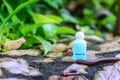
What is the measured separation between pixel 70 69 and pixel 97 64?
0.18m

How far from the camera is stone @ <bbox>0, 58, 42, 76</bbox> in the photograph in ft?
5.87

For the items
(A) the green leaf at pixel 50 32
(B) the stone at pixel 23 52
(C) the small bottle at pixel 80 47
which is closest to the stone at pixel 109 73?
(C) the small bottle at pixel 80 47

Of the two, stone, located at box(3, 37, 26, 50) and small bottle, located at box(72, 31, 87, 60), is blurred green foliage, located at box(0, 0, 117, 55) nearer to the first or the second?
stone, located at box(3, 37, 26, 50)

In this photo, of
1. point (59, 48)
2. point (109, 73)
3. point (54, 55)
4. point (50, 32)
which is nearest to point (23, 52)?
point (54, 55)

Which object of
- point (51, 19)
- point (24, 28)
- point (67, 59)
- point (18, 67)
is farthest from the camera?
point (51, 19)

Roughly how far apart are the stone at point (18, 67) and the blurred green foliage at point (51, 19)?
0.23 m

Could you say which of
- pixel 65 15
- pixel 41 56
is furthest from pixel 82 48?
pixel 65 15

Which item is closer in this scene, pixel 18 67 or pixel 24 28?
pixel 18 67

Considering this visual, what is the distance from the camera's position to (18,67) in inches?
72.1

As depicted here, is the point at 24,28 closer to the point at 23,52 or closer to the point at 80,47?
the point at 23,52

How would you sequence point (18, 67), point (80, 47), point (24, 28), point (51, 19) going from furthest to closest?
point (51, 19), point (24, 28), point (80, 47), point (18, 67)

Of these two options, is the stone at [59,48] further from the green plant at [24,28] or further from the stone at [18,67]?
the stone at [18,67]

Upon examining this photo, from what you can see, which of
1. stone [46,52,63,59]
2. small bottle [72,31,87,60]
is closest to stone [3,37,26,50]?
stone [46,52,63,59]

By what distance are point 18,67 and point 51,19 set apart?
907mm
